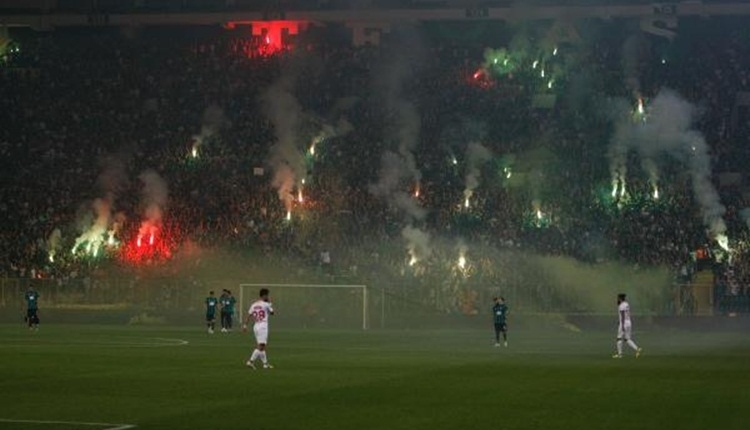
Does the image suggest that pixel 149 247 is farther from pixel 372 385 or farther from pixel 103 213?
pixel 372 385

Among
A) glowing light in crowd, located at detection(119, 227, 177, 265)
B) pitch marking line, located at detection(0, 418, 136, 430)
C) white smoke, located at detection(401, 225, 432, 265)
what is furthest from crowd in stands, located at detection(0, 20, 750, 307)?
pitch marking line, located at detection(0, 418, 136, 430)

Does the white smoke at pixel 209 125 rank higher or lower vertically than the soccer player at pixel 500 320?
higher

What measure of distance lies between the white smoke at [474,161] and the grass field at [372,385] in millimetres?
20935

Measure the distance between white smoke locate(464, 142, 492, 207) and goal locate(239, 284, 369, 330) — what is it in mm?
10690

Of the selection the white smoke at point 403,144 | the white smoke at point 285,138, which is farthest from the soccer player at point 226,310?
the white smoke at point 285,138

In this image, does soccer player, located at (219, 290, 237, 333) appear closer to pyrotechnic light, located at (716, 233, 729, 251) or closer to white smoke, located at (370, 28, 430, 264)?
white smoke, located at (370, 28, 430, 264)

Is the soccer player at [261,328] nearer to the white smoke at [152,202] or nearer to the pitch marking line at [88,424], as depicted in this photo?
the pitch marking line at [88,424]

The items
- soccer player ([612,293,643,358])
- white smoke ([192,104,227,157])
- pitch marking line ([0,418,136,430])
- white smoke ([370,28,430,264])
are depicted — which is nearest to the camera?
pitch marking line ([0,418,136,430])

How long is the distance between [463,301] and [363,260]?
19.9ft

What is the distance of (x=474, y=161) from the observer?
6869cm

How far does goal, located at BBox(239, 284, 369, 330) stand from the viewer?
59.4 m

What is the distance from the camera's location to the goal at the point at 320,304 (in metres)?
59.4

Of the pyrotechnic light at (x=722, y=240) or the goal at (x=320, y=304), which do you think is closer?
the goal at (x=320, y=304)

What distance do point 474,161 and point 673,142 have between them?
10187 mm
